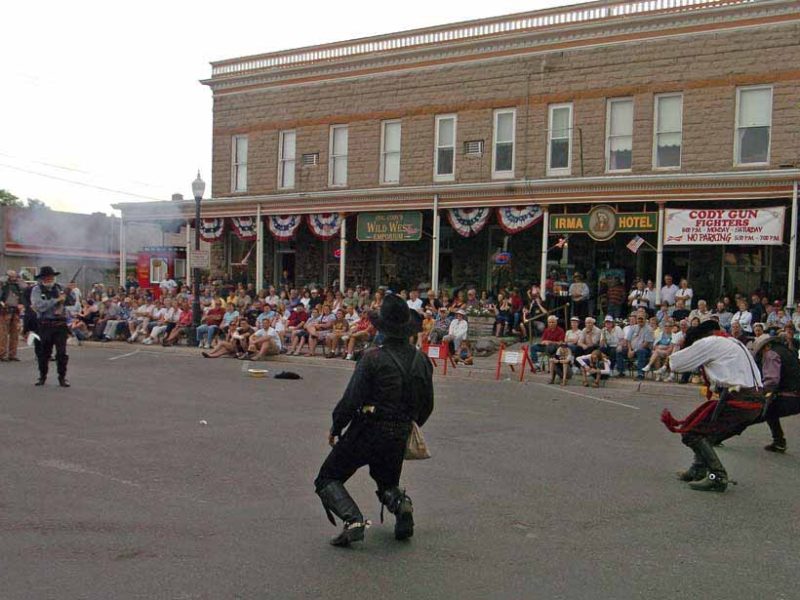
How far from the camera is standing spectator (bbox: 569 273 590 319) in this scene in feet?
76.9

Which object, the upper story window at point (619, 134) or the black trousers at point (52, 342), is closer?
the black trousers at point (52, 342)

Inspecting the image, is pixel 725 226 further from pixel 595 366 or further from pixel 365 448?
pixel 365 448

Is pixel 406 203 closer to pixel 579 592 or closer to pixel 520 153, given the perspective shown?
pixel 520 153

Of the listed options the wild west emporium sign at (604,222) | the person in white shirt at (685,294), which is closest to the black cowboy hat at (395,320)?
the person in white shirt at (685,294)

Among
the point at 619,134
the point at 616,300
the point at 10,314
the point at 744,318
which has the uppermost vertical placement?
the point at 619,134

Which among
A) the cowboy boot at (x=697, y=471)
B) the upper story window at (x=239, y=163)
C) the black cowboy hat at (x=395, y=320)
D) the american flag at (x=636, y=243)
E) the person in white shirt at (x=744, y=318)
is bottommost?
the cowboy boot at (x=697, y=471)

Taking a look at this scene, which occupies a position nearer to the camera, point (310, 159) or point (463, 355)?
point (463, 355)

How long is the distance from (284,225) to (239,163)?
4.45 metres

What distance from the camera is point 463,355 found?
2048 cm

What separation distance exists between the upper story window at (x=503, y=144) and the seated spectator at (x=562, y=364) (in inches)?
387

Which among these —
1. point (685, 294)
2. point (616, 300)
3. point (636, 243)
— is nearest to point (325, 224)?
point (616, 300)

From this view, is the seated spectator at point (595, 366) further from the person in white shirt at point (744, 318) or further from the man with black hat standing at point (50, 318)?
the man with black hat standing at point (50, 318)

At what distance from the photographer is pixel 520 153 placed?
87.3 feet

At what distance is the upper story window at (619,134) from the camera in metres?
25.1
